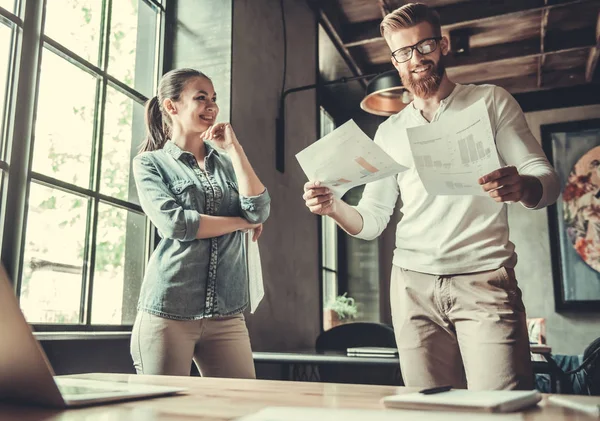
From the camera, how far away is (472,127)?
4.16 feet

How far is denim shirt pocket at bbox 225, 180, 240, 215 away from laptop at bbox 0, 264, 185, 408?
1.07m

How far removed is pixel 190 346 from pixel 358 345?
175 centimetres

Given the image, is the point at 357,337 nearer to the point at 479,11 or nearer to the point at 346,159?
the point at 346,159

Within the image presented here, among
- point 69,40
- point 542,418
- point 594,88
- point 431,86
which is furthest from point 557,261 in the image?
point 542,418

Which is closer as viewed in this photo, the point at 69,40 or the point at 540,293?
the point at 69,40

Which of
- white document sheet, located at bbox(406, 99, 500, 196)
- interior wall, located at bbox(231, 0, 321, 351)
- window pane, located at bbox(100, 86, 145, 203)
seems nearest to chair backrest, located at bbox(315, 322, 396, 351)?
interior wall, located at bbox(231, 0, 321, 351)

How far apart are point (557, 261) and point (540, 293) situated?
329 millimetres

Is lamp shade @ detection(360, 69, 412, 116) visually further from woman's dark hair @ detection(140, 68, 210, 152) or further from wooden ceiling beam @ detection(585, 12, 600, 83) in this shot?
wooden ceiling beam @ detection(585, 12, 600, 83)

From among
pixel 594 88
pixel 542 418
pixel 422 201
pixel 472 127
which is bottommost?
pixel 542 418

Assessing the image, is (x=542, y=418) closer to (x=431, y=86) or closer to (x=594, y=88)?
(x=431, y=86)

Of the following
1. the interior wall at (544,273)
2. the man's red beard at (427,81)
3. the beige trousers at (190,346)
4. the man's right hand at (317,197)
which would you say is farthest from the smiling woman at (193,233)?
the interior wall at (544,273)

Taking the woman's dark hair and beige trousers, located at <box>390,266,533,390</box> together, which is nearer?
beige trousers, located at <box>390,266,533,390</box>

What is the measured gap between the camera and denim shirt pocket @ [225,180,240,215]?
1.88 m

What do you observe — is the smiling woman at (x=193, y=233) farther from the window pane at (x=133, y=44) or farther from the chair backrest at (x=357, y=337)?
the chair backrest at (x=357, y=337)
